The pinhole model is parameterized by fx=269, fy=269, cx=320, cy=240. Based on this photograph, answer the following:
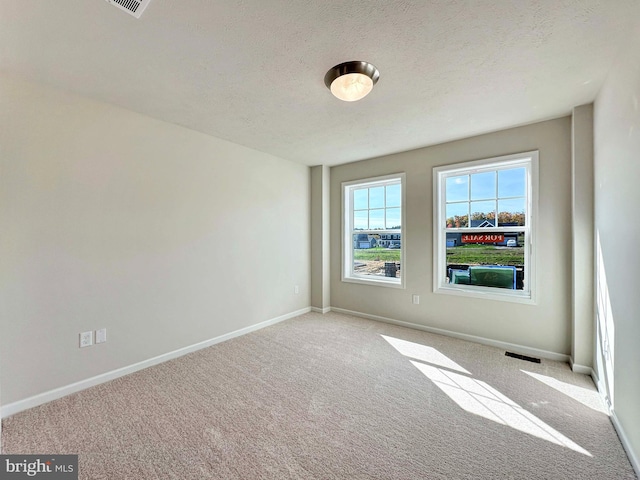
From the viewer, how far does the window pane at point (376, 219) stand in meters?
4.20

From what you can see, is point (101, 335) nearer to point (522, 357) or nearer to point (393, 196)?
point (393, 196)

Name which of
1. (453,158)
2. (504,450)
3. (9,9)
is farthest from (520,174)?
(9,9)

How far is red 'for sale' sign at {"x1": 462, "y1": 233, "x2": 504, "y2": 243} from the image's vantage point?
3207 mm

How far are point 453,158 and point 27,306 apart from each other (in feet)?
14.4

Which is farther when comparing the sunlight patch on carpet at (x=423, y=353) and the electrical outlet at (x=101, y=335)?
the sunlight patch on carpet at (x=423, y=353)

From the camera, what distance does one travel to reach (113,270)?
8.00 ft

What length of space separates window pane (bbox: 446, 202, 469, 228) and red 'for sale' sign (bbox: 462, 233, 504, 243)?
6.1 inches

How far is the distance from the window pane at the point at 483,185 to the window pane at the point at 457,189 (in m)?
0.08

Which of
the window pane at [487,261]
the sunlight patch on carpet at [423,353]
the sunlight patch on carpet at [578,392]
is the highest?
the window pane at [487,261]

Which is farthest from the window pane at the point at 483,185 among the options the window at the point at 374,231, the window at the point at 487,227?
the window at the point at 374,231

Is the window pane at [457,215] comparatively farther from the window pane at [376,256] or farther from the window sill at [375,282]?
the window sill at [375,282]

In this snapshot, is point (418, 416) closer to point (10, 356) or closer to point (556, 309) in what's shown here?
point (556, 309)

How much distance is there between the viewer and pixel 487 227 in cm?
327

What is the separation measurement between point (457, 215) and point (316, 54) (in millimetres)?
2644
